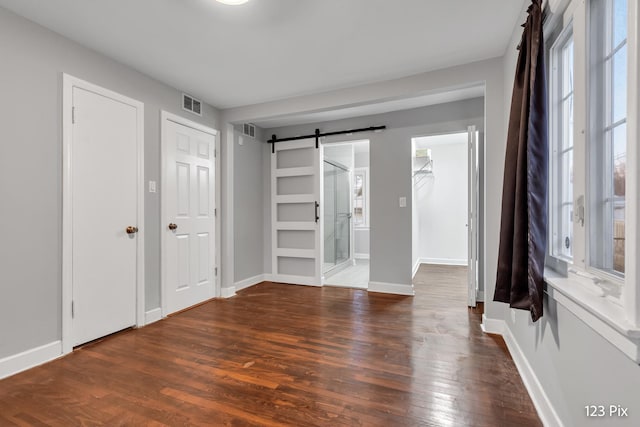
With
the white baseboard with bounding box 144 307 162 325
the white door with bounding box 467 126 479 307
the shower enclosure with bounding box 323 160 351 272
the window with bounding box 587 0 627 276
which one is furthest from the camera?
the shower enclosure with bounding box 323 160 351 272

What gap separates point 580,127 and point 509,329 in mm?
1719

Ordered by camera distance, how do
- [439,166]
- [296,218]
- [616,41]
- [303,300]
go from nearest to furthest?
[616,41]
[303,300]
[296,218]
[439,166]

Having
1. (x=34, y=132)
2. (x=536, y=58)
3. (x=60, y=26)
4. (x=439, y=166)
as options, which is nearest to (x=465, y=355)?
(x=536, y=58)

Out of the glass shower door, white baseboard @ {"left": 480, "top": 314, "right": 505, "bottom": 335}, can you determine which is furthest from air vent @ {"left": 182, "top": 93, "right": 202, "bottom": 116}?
Result: white baseboard @ {"left": 480, "top": 314, "right": 505, "bottom": 335}

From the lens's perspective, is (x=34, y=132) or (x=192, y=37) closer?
(x=34, y=132)

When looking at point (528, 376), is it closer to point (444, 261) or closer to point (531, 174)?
point (531, 174)

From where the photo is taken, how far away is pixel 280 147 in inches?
183

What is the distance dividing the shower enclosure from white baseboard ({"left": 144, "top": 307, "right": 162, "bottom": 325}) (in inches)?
99.5

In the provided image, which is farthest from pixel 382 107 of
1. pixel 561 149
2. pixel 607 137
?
pixel 607 137

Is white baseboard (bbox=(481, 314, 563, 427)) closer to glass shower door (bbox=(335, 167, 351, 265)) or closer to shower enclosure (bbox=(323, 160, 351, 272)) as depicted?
shower enclosure (bbox=(323, 160, 351, 272))

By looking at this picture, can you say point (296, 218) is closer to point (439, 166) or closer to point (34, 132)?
point (34, 132)

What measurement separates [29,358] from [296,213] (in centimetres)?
320

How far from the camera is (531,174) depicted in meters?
1.54

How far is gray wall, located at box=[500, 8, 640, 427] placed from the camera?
0.90 meters
